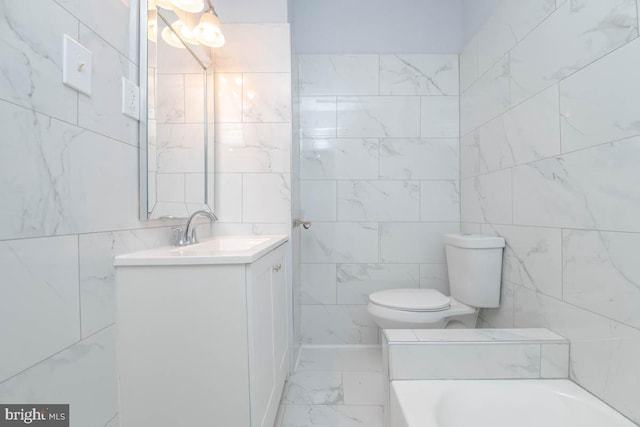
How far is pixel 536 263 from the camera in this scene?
1267mm

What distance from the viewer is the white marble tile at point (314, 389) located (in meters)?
1.53

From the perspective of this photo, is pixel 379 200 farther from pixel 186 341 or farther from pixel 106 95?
pixel 106 95

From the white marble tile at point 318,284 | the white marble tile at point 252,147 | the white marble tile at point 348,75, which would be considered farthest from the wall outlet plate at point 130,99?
the white marble tile at point 318,284

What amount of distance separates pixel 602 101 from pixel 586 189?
0.28 m

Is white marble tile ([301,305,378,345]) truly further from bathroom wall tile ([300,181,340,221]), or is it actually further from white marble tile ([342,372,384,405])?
bathroom wall tile ([300,181,340,221])

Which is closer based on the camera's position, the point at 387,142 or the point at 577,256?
the point at 577,256

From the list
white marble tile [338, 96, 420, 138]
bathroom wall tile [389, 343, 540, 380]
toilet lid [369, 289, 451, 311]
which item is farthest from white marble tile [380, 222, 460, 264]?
bathroom wall tile [389, 343, 540, 380]

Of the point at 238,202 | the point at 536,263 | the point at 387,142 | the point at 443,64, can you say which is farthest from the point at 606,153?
the point at 238,202

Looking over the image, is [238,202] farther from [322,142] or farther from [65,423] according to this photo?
[65,423]

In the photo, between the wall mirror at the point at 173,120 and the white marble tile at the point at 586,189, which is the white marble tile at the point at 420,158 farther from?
the wall mirror at the point at 173,120

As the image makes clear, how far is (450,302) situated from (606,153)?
3.32 ft

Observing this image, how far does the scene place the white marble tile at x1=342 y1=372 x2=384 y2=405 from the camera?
153cm

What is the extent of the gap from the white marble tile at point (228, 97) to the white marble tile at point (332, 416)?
1596mm

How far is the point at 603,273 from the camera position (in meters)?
0.94
